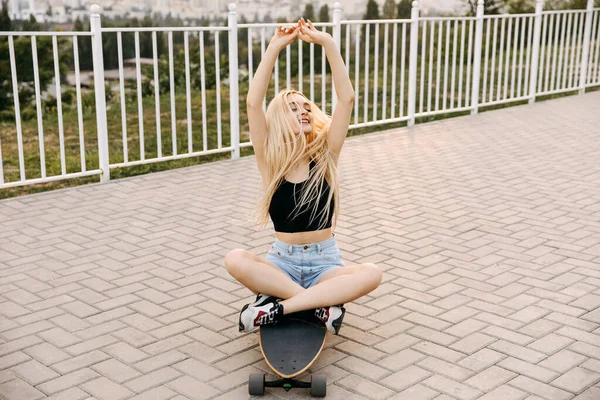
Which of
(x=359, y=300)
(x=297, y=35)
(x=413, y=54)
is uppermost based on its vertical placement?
(x=297, y=35)

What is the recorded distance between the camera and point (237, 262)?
11.9 ft

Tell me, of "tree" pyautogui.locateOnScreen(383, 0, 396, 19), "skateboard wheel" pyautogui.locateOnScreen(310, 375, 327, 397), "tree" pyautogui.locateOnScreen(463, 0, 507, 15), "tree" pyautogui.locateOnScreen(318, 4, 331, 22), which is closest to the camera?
"skateboard wheel" pyautogui.locateOnScreen(310, 375, 327, 397)

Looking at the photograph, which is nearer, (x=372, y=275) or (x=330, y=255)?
(x=372, y=275)

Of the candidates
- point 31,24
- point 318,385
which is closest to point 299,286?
point 318,385

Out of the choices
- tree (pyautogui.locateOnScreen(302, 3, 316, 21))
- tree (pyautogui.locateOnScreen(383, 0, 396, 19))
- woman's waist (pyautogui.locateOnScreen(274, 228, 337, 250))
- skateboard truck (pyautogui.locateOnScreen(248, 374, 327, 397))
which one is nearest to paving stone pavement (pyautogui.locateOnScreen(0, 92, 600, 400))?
skateboard truck (pyautogui.locateOnScreen(248, 374, 327, 397))

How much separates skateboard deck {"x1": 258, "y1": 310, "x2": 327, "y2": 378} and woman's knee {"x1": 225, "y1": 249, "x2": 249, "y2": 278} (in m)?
0.32

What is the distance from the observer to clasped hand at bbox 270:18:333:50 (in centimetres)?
362

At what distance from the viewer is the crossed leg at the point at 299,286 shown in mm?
3494

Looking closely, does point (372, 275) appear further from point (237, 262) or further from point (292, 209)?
point (237, 262)

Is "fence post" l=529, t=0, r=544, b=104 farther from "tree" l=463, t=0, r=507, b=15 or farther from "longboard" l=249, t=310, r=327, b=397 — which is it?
"longboard" l=249, t=310, r=327, b=397

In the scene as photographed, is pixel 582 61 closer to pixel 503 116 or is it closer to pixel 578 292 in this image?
pixel 503 116

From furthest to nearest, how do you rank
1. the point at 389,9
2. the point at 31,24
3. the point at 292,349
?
1. the point at 389,9
2. the point at 31,24
3. the point at 292,349

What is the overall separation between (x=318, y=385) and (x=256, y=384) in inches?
10.3

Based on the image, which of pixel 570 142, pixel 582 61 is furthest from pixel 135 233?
pixel 582 61
